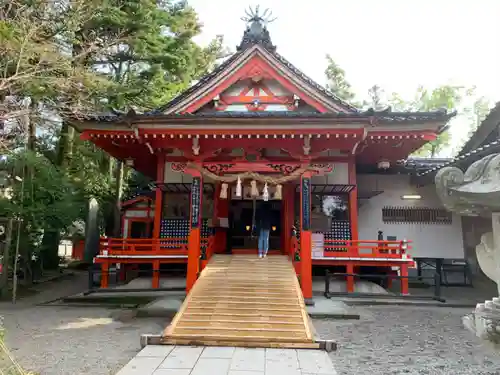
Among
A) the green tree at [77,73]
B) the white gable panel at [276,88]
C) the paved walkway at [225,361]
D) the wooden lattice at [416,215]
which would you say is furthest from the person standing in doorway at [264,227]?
the green tree at [77,73]

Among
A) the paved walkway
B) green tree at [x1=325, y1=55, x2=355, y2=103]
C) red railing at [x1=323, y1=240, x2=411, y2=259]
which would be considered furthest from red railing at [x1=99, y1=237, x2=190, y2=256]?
green tree at [x1=325, y1=55, x2=355, y2=103]

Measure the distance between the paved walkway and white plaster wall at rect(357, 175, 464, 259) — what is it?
961 centimetres

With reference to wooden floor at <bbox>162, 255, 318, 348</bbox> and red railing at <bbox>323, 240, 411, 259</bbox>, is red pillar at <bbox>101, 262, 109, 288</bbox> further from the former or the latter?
red railing at <bbox>323, 240, 411, 259</bbox>

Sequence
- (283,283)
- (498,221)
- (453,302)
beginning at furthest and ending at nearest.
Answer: (453,302) → (283,283) → (498,221)

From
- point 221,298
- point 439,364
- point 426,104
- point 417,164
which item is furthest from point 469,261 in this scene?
point 426,104

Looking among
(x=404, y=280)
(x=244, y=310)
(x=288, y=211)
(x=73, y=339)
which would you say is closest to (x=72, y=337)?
(x=73, y=339)

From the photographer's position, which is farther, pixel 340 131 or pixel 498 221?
pixel 340 131

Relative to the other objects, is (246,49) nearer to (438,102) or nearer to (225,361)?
(225,361)

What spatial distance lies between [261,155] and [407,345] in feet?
22.0

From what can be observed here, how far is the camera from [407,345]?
700cm

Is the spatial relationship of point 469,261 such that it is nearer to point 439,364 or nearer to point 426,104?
point 439,364

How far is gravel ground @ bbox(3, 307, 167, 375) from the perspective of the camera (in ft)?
19.5

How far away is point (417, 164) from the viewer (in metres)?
14.5

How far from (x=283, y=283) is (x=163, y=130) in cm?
551
